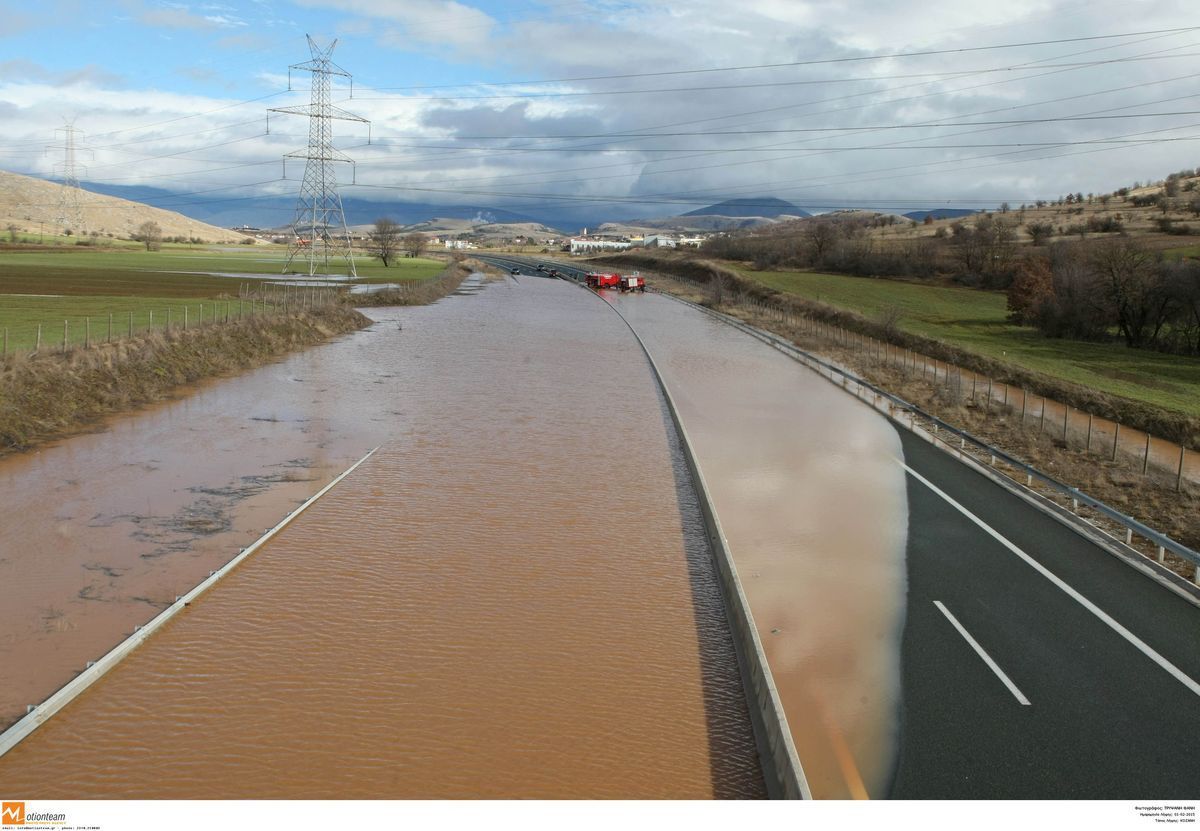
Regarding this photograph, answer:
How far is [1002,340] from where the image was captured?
55.6 meters

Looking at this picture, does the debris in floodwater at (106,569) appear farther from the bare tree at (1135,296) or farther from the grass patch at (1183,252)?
the grass patch at (1183,252)

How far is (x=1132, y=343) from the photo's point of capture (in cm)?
5412

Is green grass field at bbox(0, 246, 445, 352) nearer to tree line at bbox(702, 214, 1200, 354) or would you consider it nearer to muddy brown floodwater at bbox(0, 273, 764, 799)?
muddy brown floodwater at bbox(0, 273, 764, 799)

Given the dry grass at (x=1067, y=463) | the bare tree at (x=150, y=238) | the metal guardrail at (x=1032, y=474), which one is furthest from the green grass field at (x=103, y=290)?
the bare tree at (x=150, y=238)

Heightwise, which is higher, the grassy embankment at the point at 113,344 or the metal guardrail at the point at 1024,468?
the grassy embankment at the point at 113,344

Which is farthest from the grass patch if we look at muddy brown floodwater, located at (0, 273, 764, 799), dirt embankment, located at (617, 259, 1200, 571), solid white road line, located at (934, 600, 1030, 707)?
solid white road line, located at (934, 600, 1030, 707)

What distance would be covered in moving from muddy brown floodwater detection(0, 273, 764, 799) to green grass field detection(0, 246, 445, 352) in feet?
54.0

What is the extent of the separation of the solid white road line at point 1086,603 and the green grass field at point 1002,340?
64.5 ft

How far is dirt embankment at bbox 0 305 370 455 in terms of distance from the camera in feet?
74.6

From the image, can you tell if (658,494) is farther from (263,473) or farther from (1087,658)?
(1087,658)

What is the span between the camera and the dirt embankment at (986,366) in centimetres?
→ 3152

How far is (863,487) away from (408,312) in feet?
151

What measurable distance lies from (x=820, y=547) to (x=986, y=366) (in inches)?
1240
